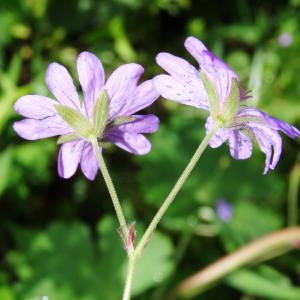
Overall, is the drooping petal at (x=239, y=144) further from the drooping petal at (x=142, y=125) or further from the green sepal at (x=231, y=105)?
the drooping petal at (x=142, y=125)

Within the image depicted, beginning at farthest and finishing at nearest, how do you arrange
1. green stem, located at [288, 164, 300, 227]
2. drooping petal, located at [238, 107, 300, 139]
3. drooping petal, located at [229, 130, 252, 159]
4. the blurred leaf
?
green stem, located at [288, 164, 300, 227] → the blurred leaf → drooping petal, located at [229, 130, 252, 159] → drooping petal, located at [238, 107, 300, 139]

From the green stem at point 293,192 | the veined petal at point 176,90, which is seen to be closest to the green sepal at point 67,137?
the veined petal at point 176,90

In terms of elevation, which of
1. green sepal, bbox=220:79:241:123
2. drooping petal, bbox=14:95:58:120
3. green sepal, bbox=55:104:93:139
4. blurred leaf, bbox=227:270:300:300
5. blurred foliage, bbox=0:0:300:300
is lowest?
blurred leaf, bbox=227:270:300:300

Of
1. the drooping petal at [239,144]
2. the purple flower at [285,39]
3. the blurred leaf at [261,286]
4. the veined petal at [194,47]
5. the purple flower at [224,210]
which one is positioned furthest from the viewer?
the purple flower at [285,39]

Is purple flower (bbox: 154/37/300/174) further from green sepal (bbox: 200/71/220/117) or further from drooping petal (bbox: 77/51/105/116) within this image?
drooping petal (bbox: 77/51/105/116)

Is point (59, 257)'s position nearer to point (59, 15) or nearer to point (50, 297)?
point (50, 297)

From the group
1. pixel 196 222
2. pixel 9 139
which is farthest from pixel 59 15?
pixel 196 222

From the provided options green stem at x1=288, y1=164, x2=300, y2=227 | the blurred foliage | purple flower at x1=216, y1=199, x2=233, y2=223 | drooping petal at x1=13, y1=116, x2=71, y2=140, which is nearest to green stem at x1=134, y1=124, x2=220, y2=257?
drooping petal at x1=13, y1=116, x2=71, y2=140
